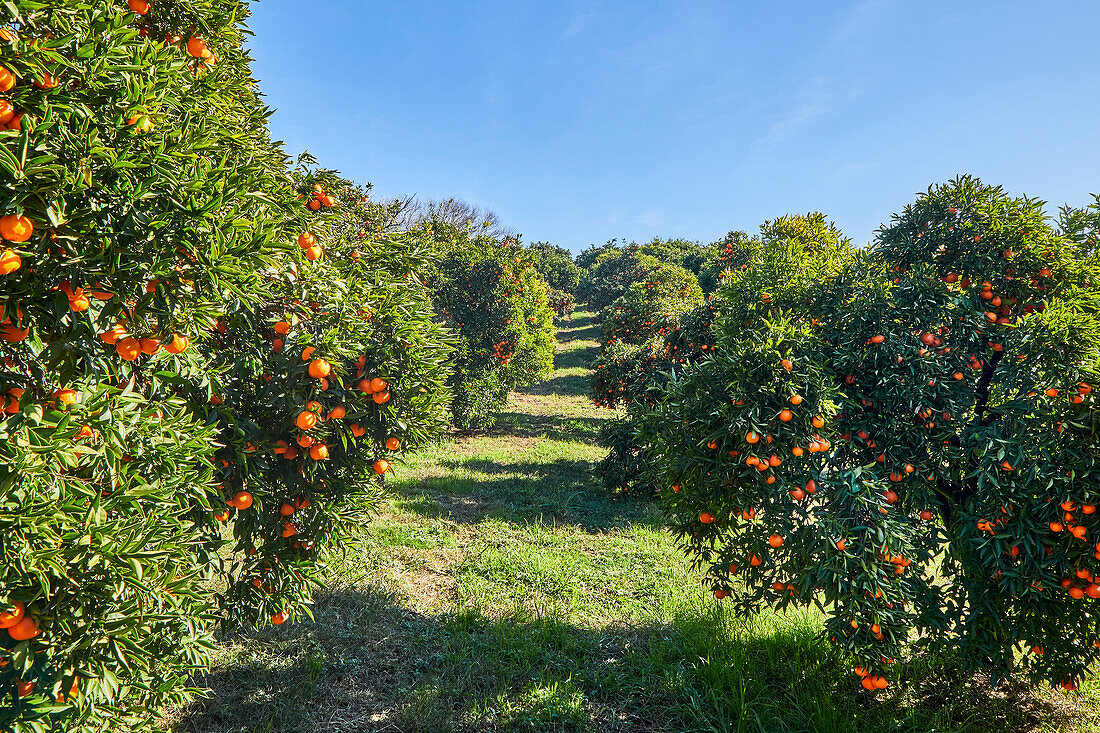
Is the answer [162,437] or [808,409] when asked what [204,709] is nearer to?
[162,437]

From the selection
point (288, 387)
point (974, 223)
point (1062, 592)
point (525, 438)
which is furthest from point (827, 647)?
point (525, 438)

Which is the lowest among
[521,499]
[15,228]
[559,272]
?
[521,499]

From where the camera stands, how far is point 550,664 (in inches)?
159

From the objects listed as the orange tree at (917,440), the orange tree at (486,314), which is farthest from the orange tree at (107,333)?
the orange tree at (486,314)

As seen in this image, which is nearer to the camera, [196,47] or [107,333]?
[107,333]

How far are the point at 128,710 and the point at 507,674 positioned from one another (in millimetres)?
2533

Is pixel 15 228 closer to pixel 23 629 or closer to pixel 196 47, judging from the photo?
pixel 23 629

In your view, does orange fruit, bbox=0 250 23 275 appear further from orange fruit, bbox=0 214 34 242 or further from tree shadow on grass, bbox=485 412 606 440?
tree shadow on grass, bbox=485 412 606 440

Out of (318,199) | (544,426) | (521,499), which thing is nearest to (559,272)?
(544,426)

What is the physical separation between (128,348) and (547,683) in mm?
3534

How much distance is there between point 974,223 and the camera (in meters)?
4.06

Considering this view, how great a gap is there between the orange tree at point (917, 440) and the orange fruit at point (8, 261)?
132 inches

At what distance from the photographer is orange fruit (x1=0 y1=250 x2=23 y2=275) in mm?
1468

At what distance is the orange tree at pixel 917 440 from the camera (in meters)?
2.96
